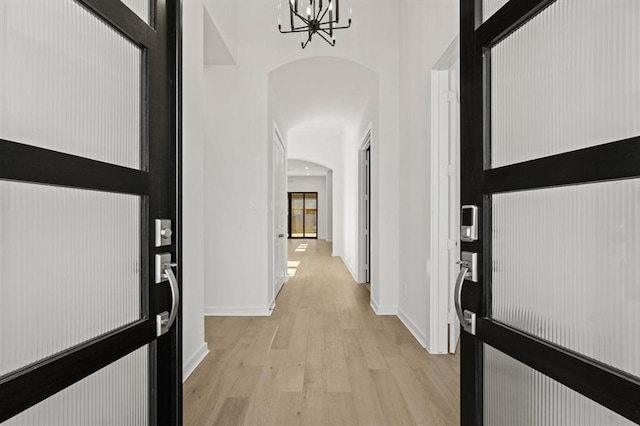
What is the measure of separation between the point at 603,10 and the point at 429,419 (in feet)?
6.78

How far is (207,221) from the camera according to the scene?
4.75 meters

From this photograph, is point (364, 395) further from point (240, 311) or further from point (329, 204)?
point (329, 204)

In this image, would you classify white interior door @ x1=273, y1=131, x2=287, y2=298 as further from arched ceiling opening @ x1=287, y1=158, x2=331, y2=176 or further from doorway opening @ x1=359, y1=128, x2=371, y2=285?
arched ceiling opening @ x1=287, y1=158, x2=331, y2=176

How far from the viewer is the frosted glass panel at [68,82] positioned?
0.88 meters

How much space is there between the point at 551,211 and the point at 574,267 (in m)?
0.15

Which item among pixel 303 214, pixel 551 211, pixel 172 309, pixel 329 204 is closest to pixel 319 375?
pixel 172 309

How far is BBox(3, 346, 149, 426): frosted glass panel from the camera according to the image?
97 cm

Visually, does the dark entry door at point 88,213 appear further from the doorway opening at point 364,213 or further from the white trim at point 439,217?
the doorway opening at point 364,213

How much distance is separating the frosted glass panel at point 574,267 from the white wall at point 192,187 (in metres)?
2.13

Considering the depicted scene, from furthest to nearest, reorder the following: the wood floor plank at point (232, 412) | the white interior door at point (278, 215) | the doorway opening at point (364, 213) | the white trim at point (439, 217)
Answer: the doorway opening at point (364, 213) < the white interior door at point (278, 215) < the white trim at point (439, 217) < the wood floor plank at point (232, 412)

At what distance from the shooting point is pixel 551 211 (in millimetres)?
1041

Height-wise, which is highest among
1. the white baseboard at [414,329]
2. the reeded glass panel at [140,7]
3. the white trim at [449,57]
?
the white trim at [449,57]

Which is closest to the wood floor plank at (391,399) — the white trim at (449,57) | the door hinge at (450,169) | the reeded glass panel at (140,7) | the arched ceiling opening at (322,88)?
the door hinge at (450,169)

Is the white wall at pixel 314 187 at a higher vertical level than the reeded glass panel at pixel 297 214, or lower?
higher
